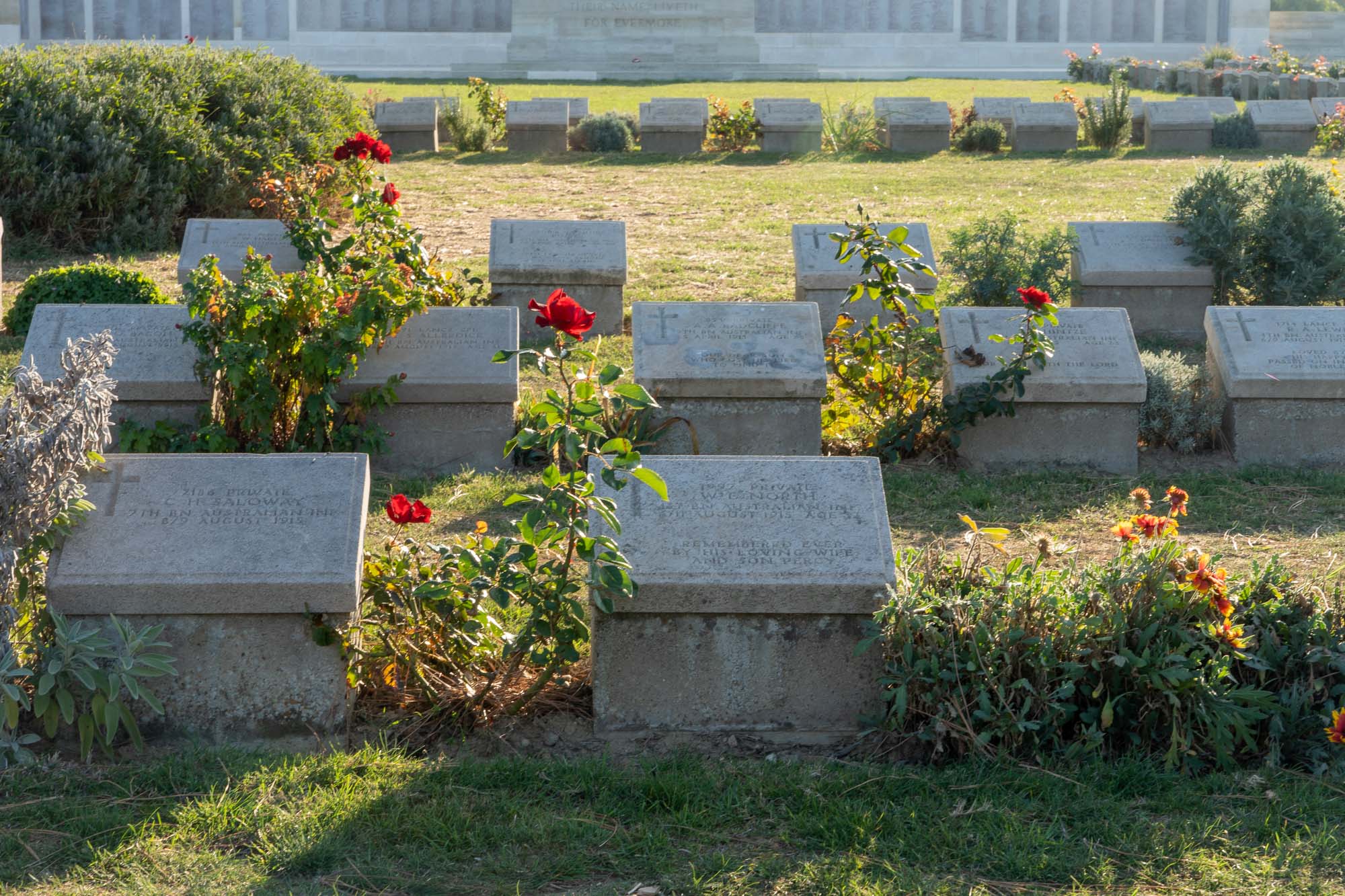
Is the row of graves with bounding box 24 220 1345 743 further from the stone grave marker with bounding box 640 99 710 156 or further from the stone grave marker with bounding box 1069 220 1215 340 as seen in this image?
the stone grave marker with bounding box 640 99 710 156

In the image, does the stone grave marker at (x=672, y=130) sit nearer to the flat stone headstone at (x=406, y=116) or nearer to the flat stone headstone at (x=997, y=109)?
the flat stone headstone at (x=406, y=116)

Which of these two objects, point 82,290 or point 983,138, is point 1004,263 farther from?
point 983,138

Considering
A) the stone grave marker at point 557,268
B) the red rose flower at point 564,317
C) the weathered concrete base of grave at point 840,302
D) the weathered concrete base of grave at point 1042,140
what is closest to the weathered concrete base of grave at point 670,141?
the weathered concrete base of grave at point 1042,140

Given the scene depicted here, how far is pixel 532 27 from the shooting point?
34.3 metres

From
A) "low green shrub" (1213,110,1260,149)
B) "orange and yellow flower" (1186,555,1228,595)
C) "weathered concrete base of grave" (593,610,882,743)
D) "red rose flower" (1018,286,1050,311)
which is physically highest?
"low green shrub" (1213,110,1260,149)

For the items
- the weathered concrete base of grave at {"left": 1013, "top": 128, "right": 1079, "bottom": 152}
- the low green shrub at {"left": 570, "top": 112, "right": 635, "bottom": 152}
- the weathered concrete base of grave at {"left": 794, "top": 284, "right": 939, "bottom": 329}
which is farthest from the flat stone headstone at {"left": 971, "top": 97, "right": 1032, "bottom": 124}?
the weathered concrete base of grave at {"left": 794, "top": 284, "right": 939, "bottom": 329}

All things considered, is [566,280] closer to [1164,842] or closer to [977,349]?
[977,349]

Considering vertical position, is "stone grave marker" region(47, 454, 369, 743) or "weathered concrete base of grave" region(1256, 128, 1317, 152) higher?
"weathered concrete base of grave" region(1256, 128, 1317, 152)

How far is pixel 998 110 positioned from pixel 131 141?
11.4m

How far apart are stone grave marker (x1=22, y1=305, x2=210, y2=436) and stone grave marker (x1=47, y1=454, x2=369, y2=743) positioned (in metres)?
2.36

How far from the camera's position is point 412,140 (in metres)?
18.1

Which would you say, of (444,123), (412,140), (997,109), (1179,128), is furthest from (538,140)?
(1179,128)

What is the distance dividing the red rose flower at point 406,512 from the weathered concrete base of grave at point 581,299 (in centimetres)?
525

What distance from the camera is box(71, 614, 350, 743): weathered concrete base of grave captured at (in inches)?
157
